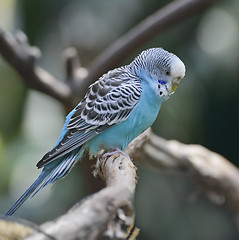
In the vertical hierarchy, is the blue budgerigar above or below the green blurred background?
above

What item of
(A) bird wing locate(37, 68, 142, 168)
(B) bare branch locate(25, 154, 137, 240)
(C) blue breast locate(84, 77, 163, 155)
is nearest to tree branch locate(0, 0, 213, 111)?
(A) bird wing locate(37, 68, 142, 168)

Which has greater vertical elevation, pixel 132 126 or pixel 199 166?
pixel 132 126

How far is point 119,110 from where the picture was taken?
2309mm

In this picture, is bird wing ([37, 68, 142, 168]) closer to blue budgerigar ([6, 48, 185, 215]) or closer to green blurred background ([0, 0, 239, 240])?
blue budgerigar ([6, 48, 185, 215])

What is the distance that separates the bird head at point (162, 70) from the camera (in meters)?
2.28

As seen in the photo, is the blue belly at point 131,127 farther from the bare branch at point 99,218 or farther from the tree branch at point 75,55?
the tree branch at point 75,55

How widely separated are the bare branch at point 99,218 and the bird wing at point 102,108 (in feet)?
2.55

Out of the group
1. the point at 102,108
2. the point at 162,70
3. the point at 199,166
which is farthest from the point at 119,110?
the point at 199,166

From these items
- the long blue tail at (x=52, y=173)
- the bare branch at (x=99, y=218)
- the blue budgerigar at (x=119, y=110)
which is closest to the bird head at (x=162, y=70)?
the blue budgerigar at (x=119, y=110)

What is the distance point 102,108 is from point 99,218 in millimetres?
1120

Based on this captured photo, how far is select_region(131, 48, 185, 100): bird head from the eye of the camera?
89.9 inches

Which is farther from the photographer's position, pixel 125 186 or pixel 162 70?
pixel 162 70

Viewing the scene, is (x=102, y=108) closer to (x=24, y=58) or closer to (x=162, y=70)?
(x=162, y=70)

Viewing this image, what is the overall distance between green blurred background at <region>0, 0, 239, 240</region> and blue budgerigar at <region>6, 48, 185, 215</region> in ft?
9.41
